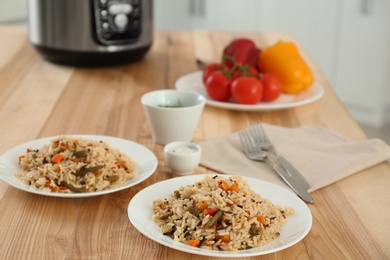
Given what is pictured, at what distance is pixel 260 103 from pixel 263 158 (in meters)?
0.39

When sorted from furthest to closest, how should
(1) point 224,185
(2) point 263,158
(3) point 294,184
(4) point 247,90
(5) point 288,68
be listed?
(5) point 288,68 < (4) point 247,90 < (2) point 263,158 < (3) point 294,184 < (1) point 224,185

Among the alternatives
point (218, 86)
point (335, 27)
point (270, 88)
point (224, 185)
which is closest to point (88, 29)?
point (218, 86)

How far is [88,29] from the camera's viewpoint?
2.03 m

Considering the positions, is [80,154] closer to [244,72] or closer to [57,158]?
[57,158]

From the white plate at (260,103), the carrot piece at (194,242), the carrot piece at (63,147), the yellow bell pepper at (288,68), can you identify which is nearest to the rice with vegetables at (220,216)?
the carrot piece at (194,242)

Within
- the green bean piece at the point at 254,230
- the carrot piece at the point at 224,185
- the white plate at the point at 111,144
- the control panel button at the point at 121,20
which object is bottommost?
the white plate at the point at 111,144

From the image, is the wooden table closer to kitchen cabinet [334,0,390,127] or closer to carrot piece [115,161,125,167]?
carrot piece [115,161,125,167]

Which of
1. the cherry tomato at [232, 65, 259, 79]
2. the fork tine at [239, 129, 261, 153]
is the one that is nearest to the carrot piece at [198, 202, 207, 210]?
the fork tine at [239, 129, 261, 153]

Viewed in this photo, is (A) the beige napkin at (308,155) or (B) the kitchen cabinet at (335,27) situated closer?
(A) the beige napkin at (308,155)

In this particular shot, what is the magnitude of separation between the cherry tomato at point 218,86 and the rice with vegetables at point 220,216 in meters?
0.68

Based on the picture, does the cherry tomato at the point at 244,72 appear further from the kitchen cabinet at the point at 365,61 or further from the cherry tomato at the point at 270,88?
the kitchen cabinet at the point at 365,61

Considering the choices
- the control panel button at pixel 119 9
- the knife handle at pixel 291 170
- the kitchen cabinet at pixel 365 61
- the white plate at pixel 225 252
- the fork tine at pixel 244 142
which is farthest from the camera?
the kitchen cabinet at pixel 365 61

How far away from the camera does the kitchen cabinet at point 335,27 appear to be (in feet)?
13.3

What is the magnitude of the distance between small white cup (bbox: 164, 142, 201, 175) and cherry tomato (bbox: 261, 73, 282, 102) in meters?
0.48
